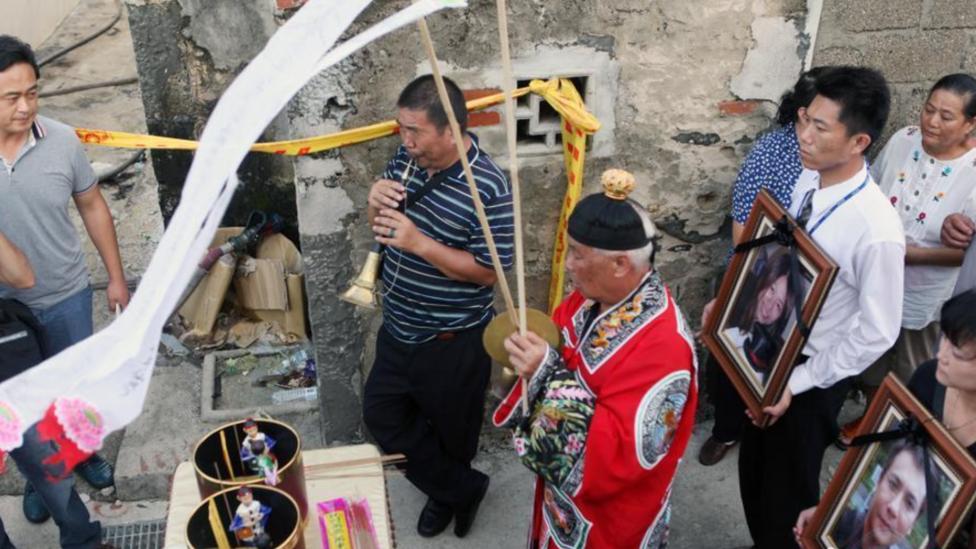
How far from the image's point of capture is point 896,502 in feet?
7.13

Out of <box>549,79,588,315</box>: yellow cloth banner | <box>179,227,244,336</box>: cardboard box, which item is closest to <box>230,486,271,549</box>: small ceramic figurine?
<box>549,79,588,315</box>: yellow cloth banner

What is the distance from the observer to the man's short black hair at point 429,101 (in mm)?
2848

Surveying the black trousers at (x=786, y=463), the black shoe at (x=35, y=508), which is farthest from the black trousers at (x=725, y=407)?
the black shoe at (x=35, y=508)

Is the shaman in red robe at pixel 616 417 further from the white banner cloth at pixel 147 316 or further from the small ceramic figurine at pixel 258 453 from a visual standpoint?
the white banner cloth at pixel 147 316

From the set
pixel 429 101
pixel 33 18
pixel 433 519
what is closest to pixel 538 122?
pixel 429 101

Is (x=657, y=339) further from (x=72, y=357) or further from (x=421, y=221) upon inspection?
(x=72, y=357)

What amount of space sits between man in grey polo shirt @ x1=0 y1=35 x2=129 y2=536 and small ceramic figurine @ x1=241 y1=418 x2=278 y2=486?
1.09m

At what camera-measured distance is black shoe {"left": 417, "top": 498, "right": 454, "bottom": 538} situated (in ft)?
11.7

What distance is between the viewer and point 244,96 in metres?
1.53

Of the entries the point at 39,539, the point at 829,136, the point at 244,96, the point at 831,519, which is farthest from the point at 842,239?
the point at 39,539

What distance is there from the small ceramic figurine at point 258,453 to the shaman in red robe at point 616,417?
71cm

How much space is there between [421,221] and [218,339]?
2433mm

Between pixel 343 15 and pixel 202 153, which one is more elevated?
pixel 343 15

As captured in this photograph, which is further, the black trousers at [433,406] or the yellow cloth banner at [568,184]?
the yellow cloth banner at [568,184]
